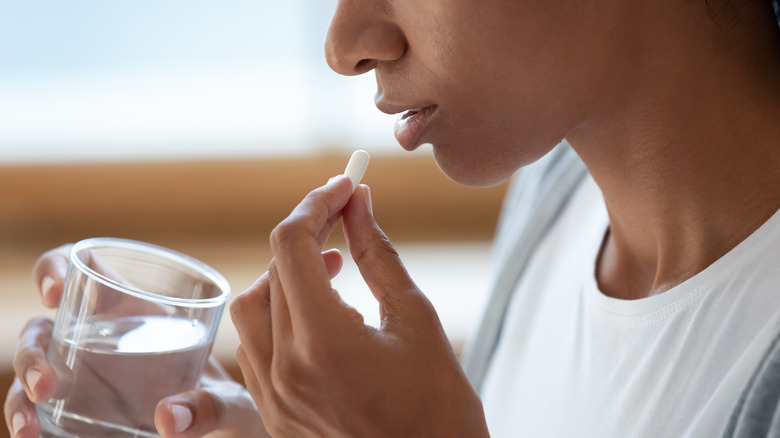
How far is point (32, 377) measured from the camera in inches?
22.3

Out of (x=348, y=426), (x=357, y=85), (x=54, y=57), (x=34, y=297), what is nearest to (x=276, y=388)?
(x=348, y=426)

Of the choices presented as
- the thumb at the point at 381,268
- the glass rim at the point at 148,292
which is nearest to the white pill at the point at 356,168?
the thumb at the point at 381,268

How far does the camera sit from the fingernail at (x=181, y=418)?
0.56m

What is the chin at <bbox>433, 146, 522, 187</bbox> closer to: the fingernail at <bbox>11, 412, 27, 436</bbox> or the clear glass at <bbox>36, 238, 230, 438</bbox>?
the clear glass at <bbox>36, 238, 230, 438</bbox>

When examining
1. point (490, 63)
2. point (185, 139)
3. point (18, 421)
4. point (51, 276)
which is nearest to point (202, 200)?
point (185, 139)

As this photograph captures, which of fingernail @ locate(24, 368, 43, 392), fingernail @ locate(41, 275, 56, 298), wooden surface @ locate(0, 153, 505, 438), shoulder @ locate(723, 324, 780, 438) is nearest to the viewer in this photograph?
shoulder @ locate(723, 324, 780, 438)

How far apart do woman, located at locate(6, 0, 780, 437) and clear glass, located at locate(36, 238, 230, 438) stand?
0.04m

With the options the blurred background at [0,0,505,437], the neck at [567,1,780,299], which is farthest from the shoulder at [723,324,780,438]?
the blurred background at [0,0,505,437]

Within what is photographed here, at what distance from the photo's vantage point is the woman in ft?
1.56

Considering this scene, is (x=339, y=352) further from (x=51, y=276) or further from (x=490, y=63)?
(x=51, y=276)

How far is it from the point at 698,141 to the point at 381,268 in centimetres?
26

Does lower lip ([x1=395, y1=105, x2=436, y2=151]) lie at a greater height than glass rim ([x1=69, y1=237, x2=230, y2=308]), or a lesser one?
greater

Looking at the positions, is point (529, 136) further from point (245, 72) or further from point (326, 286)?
point (245, 72)

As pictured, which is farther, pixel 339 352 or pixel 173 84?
pixel 173 84
